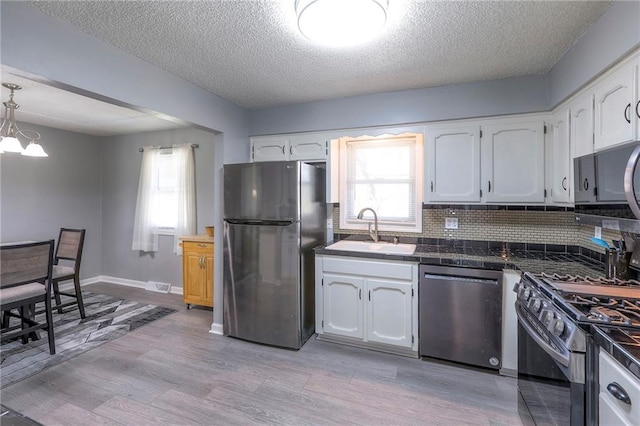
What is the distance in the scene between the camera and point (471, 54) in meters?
2.04

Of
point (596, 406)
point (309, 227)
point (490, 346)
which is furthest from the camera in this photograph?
point (309, 227)

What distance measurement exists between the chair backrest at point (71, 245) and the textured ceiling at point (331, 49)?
2392 mm

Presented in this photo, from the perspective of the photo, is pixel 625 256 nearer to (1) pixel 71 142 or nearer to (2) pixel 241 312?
(2) pixel 241 312

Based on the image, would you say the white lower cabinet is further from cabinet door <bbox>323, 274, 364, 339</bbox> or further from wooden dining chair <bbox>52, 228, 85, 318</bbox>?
wooden dining chair <bbox>52, 228, 85, 318</bbox>

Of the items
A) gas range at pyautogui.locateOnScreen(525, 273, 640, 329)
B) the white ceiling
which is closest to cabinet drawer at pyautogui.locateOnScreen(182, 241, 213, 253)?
the white ceiling

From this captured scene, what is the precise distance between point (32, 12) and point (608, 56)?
310 cm

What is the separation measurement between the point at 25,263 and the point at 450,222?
376cm

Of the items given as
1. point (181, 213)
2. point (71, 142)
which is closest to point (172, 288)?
point (181, 213)

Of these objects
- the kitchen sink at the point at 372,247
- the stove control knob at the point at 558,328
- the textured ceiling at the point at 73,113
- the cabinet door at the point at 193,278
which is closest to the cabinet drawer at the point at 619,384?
the stove control knob at the point at 558,328

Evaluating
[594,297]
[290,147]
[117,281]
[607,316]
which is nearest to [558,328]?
[607,316]

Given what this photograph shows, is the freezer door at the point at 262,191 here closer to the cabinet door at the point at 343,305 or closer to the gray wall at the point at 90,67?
the gray wall at the point at 90,67

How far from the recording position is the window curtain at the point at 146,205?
4336 mm

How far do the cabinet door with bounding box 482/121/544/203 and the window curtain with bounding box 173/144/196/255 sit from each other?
3.60 metres

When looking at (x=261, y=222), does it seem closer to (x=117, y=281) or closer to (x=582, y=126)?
(x=582, y=126)
